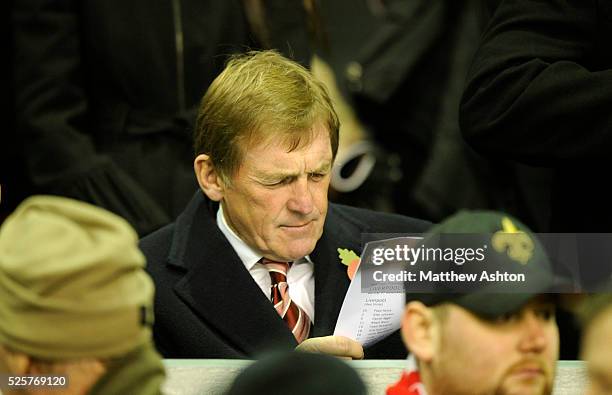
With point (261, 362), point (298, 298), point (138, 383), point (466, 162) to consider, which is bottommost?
point (466, 162)

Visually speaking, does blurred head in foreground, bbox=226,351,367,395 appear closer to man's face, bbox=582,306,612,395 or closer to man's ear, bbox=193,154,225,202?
man's face, bbox=582,306,612,395

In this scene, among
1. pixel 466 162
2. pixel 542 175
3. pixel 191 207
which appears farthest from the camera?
pixel 466 162

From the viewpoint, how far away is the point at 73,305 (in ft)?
5.42

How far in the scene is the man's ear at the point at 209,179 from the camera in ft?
7.84

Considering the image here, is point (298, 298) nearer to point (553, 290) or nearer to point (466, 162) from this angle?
point (553, 290)

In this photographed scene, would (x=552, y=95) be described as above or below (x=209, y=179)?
above

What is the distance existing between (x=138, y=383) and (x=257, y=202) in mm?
652

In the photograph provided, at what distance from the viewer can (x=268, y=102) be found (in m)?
2.32

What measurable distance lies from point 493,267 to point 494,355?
5.0 inches

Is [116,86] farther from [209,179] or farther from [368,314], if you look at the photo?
[368,314]

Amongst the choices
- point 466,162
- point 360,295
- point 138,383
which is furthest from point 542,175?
point 138,383

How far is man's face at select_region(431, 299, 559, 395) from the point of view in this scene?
1.75 metres

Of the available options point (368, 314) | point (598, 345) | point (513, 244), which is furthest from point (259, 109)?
point (598, 345)

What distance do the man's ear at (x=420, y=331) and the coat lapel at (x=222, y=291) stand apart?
1.12ft
